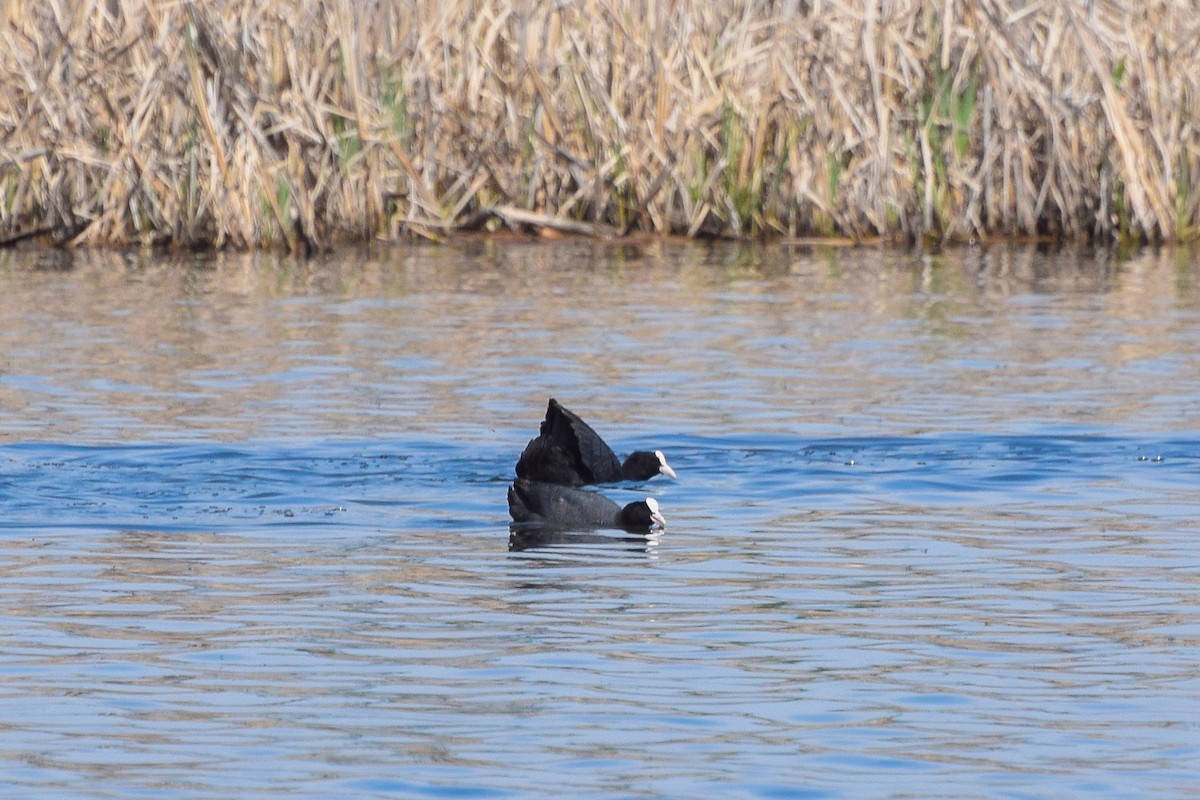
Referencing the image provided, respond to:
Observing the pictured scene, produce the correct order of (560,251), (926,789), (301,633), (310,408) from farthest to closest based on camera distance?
(560,251)
(310,408)
(301,633)
(926,789)

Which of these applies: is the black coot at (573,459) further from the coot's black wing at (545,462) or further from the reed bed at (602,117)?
the reed bed at (602,117)

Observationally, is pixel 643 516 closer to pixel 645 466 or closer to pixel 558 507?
pixel 558 507

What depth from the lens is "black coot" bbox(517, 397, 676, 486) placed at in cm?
940

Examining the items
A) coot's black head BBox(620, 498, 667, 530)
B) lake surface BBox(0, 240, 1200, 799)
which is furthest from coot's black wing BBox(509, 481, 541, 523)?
coot's black head BBox(620, 498, 667, 530)

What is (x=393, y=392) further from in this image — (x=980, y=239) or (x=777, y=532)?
(x=980, y=239)

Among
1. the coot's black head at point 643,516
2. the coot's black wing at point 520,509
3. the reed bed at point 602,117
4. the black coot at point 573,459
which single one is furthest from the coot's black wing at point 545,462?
the reed bed at point 602,117

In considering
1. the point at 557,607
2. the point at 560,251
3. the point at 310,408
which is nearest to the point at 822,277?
the point at 560,251

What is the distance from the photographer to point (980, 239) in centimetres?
2019

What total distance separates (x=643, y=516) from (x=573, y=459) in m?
1.15

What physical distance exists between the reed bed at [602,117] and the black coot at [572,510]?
9.43 metres

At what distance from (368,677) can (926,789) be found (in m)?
1.68

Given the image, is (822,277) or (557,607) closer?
(557,607)

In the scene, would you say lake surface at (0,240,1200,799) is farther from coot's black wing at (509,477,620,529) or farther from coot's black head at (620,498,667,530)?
coot's black wing at (509,477,620,529)

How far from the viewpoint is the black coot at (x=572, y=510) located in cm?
854
